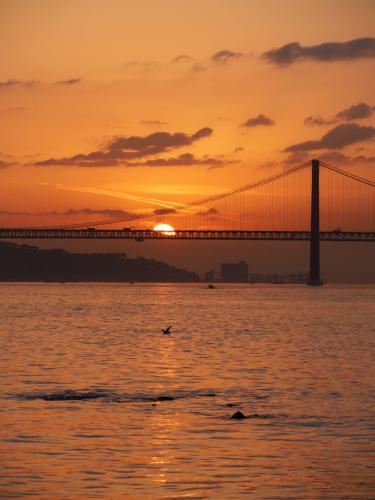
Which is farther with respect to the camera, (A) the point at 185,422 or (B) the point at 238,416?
(B) the point at 238,416

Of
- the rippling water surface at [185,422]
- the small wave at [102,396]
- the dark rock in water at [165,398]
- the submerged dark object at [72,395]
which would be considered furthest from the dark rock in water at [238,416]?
the submerged dark object at [72,395]

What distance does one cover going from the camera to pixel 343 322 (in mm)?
77688

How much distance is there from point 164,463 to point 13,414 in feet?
21.1

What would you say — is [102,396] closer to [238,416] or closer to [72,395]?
[72,395]

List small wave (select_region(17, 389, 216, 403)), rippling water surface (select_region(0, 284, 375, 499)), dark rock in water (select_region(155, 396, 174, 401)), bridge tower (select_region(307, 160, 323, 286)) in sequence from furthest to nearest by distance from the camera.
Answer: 1. bridge tower (select_region(307, 160, 323, 286))
2. dark rock in water (select_region(155, 396, 174, 401))
3. small wave (select_region(17, 389, 216, 403))
4. rippling water surface (select_region(0, 284, 375, 499))

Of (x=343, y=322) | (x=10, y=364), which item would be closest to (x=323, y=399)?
(x=10, y=364)

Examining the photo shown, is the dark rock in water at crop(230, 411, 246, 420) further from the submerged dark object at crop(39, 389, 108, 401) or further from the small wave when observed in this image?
the submerged dark object at crop(39, 389, 108, 401)

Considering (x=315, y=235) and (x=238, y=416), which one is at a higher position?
(x=315, y=235)

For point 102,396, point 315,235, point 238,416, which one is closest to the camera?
point 238,416

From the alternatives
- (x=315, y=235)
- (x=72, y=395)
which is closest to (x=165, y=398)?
(x=72, y=395)

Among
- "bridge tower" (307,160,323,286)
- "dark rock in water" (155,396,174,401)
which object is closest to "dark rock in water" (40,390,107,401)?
"dark rock in water" (155,396,174,401)

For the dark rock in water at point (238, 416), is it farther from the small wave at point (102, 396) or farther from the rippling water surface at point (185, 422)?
the small wave at point (102, 396)

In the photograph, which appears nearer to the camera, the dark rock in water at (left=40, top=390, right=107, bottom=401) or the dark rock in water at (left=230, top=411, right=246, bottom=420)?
the dark rock in water at (left=230, top=411, right=246, bottom=420)

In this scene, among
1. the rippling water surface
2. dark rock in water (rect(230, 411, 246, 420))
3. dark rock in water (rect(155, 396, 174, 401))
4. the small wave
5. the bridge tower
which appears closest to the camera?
the rippling water surface
